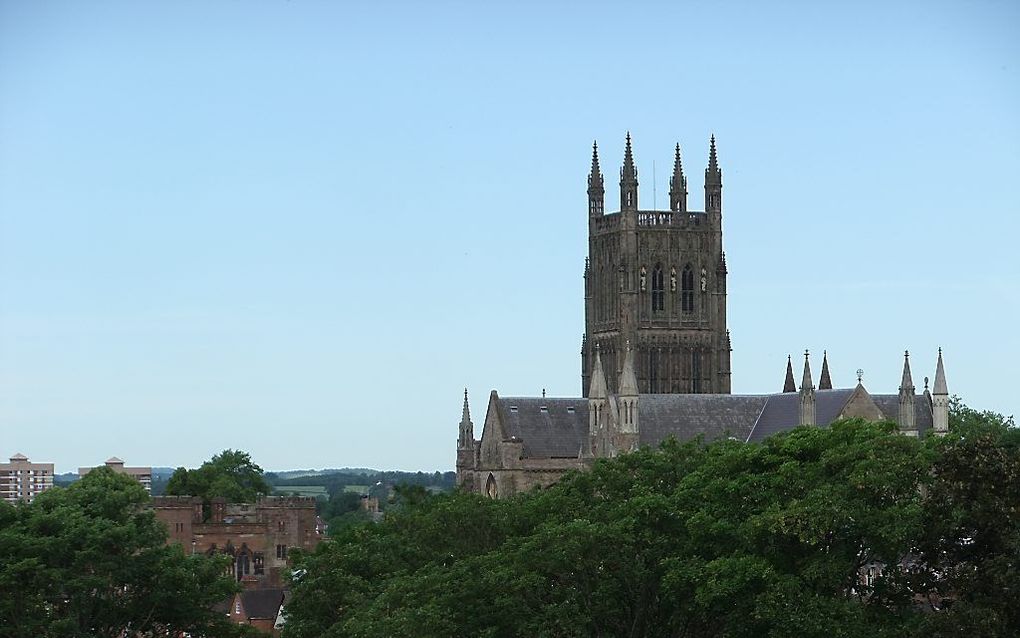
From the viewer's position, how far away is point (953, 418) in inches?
5773

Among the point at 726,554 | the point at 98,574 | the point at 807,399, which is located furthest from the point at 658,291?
the point at 726,554

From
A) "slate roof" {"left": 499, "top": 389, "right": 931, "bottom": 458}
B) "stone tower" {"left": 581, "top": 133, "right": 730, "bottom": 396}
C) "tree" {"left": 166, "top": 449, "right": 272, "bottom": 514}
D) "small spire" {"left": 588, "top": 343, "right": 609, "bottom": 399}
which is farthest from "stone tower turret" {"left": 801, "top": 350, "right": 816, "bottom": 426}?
"tree" {"left": 166, "top": 449, "right": 272, "bottom": 514}

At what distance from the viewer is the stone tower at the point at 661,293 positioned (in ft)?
493

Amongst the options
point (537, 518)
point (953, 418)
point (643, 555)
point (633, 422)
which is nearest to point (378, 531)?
point (537, 518)

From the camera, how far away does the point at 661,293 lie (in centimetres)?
15238

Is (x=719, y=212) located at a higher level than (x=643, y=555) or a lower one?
higher

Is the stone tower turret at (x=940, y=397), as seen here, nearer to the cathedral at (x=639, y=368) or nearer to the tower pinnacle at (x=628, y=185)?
the cathedral at (x=639, y=368)

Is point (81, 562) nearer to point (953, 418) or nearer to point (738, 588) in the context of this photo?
point (738, 588)

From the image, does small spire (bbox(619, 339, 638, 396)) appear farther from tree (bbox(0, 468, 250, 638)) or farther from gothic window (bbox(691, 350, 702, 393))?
tree (bbox(0, 468, 250, 638))

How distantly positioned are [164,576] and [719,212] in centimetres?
8210

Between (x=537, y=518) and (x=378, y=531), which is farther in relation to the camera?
(x=378, y=531)

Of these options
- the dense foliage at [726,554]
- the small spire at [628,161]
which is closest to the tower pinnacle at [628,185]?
the small spire at [628,161]

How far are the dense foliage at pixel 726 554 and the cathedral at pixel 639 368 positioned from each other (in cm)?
4787

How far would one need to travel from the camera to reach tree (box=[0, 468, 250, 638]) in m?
76.2
